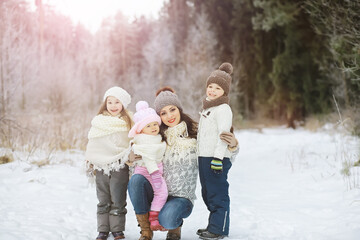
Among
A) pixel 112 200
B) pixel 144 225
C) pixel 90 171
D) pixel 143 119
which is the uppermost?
pixel 143 119

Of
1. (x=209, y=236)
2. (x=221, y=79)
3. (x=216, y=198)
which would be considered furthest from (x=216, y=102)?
(x=209, y=236)

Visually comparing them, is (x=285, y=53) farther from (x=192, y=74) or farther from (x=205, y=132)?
(x=205, y=132)

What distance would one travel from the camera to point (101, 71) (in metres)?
25.3

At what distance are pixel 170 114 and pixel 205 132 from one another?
0.41m

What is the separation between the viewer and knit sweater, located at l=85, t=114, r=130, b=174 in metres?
3.50

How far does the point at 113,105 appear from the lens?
3.62m

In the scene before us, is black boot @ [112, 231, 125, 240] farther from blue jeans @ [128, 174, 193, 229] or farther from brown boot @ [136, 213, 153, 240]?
blue jeans @ [128, 174, 193, 229]

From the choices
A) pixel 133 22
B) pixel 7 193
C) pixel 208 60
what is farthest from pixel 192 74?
pixel 133 22

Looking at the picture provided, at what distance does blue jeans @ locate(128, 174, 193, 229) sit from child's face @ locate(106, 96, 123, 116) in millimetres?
783

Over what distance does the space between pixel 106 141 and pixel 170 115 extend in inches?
29.5

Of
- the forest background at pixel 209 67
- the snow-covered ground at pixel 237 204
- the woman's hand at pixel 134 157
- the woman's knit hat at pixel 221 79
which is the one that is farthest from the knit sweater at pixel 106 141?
the forest background at pixel 209 67

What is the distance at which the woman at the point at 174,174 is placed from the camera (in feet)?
10.5

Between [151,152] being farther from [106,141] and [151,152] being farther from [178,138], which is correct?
[106,141]

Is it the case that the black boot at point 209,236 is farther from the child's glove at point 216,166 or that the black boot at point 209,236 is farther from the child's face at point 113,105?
the child's face at point 113,105
